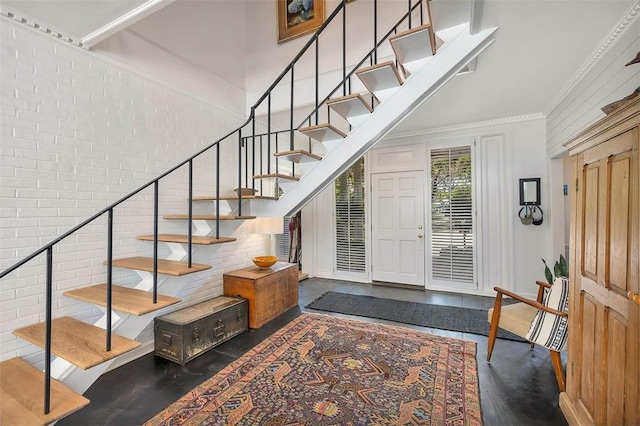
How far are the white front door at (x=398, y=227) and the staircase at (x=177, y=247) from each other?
206 centimetres

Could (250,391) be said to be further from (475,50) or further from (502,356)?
(475,50)

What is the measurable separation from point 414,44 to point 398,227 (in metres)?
3.20

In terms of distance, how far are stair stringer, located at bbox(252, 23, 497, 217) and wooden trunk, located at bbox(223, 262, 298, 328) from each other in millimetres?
909

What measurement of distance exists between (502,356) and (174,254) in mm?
2979

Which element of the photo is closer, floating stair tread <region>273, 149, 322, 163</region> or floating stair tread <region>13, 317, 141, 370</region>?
floating stair tread <region>13, 317, 141, 370</region>

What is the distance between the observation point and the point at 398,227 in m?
4.89

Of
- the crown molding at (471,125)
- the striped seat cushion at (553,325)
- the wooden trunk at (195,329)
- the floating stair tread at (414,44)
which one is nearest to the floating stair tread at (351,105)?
the floating stair tread at (414,44)

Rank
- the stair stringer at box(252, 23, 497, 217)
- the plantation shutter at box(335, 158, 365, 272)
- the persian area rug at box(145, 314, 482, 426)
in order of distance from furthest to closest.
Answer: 1. the plantation shutter at box(335, 158, 365, 272)
2. the stair stringer at box(252, 23, 497, 217)
3. the persian area rug at box(145, 314, 482, 426)

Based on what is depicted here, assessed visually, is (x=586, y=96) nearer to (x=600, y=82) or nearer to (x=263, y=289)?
(x=600, y=82)

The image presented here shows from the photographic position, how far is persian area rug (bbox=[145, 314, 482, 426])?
1.83 m

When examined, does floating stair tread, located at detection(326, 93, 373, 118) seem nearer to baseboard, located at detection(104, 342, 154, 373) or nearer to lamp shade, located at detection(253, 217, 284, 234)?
lamp shade, located at detection(253, 217, 284, 234)

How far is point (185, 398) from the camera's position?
6.59 feet

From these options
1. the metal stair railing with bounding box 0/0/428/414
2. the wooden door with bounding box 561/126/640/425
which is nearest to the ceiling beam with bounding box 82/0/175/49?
the metal stair railing with bounding box 0/0/428/414

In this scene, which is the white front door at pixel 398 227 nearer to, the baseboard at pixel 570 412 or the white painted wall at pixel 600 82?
the white painted wall at pixel 600 82
